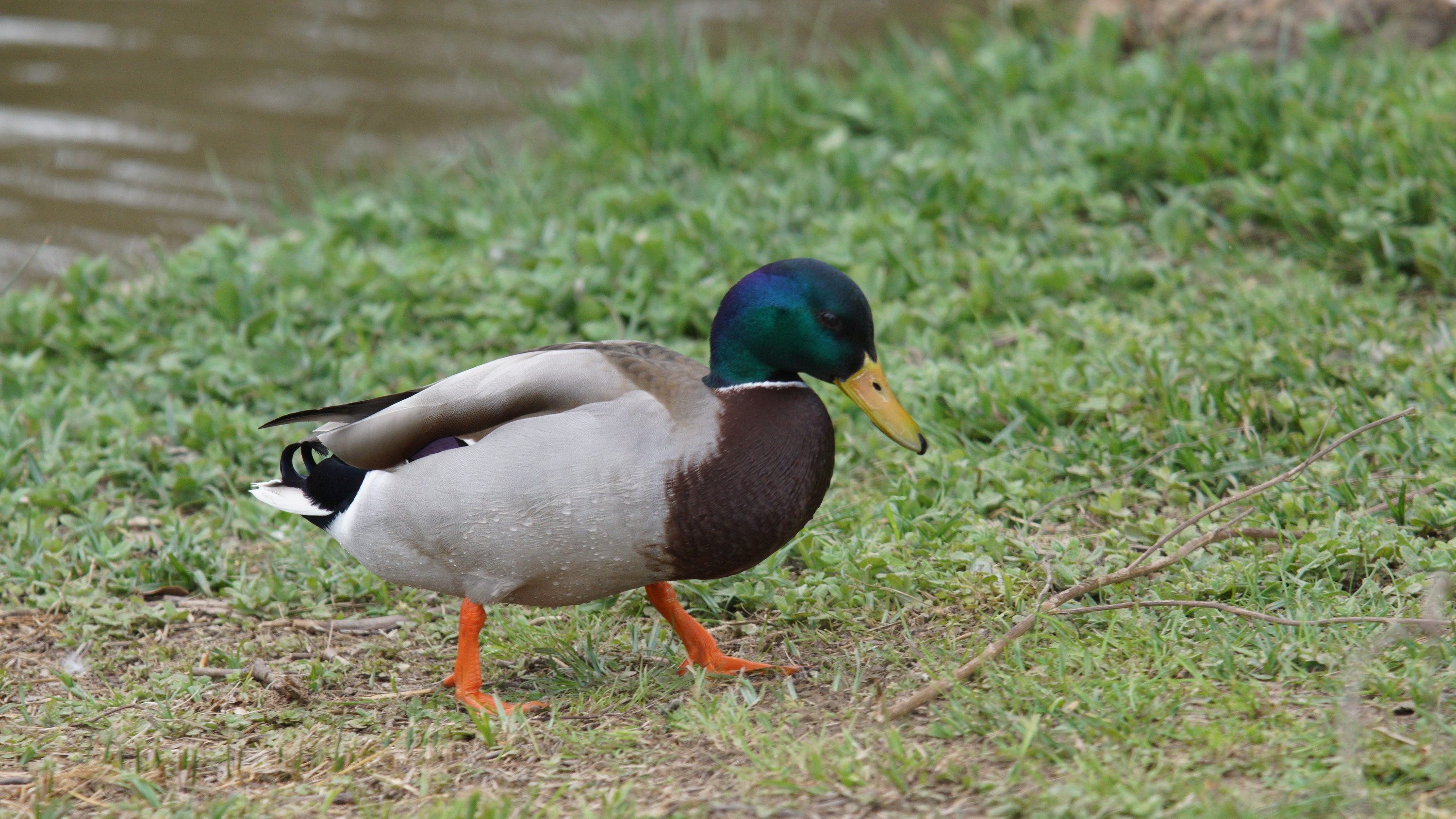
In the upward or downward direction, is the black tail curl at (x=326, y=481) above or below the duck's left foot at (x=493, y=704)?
above

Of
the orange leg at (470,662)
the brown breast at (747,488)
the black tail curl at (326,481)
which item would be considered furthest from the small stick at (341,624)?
the brown breast at (747,488)

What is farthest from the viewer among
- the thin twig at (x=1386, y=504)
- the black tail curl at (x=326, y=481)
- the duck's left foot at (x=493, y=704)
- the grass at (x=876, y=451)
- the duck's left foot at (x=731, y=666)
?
the thin twig at (x=1386, y=504)

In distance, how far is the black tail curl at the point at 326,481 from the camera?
3092mm

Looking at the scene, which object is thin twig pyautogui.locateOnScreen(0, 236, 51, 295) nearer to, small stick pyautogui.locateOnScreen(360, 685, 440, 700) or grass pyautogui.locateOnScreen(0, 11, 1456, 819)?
grass pyautogui.locateOnScreen(0, 11, 1456, 819)

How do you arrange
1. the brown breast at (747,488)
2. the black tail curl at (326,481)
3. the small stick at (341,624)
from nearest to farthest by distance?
the brown breast at (747,488) → the black tail curl at (326,481) → the small stick at (341,624)

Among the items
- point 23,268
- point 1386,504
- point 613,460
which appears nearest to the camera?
point 613,460

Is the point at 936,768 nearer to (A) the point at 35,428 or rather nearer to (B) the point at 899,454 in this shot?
(B) the point at 899,454

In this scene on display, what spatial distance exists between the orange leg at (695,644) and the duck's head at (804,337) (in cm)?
53

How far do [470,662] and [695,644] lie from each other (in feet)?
1.60

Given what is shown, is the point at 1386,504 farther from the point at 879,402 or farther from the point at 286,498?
the point at 286,498

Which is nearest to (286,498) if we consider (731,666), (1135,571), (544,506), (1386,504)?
(544,506)

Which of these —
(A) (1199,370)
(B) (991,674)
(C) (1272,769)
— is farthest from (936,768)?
(A) (1199,370)

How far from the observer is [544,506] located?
2.73 meters

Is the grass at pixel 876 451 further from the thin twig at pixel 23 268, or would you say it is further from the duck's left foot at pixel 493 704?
the thin twig at pixel 23 268
